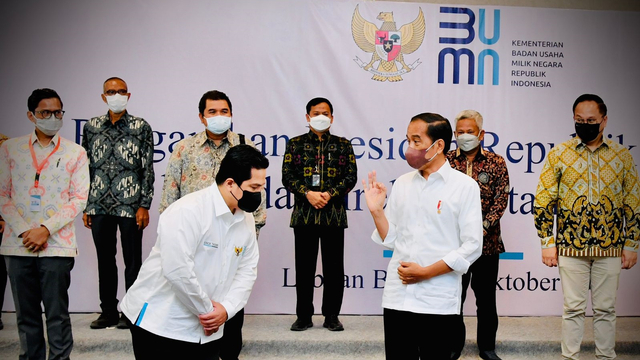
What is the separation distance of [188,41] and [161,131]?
0.82 meters

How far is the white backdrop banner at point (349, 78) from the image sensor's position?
5.44 metres

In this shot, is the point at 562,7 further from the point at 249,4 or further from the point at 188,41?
the point at 188,41

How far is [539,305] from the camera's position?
5.58m

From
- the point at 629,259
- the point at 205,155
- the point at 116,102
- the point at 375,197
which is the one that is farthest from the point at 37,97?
the point at 629,259

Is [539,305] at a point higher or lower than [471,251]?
lower

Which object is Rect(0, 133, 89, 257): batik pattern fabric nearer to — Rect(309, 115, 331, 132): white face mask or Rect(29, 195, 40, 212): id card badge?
Rect(29, 195, 40, 212): id card badge

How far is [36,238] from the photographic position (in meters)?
3.58

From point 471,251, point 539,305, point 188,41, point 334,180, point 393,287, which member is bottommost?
point 539,305

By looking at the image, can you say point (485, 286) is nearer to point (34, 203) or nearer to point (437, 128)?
point (437, 128)

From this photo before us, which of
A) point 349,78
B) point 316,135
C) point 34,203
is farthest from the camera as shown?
point 349,78

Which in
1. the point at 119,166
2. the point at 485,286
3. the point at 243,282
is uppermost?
the point at 119,166

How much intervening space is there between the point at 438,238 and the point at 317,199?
73.9 inches

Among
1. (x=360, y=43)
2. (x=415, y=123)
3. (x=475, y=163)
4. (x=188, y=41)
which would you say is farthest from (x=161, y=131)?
(x=415, y=123)

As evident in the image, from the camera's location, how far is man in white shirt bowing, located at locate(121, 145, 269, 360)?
8.11 feet
